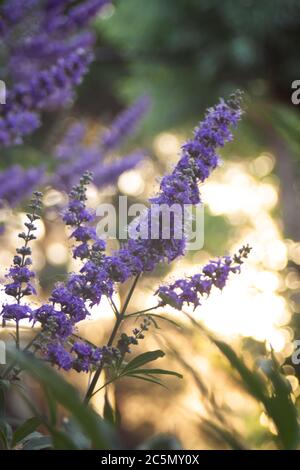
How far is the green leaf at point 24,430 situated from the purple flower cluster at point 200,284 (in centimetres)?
24

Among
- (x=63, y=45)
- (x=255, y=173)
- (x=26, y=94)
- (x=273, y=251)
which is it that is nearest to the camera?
(x=26, y=94)

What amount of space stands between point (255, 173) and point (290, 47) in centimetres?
266

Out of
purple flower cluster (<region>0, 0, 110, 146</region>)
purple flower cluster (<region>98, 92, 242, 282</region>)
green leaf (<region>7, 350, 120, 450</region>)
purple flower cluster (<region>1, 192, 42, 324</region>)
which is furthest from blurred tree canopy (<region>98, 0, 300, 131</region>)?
green leaf (<region>7, 350, 120, 450</region>)

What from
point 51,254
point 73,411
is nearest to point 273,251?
point 73,411

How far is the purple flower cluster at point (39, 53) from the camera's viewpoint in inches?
63.8

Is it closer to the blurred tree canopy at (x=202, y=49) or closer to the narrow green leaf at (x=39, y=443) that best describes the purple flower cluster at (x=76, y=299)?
the narrow green leaf at (x=39, y=443)

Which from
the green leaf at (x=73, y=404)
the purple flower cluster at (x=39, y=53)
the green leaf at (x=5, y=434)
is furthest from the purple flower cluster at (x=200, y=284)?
the purple flower cluster at (x=39, y=53)

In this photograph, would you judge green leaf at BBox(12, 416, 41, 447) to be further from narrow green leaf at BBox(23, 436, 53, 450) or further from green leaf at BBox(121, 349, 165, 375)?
green leaf at BBox(121, 349, 165, 375)

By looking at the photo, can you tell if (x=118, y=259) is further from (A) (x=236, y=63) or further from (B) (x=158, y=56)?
(B) (x=158, y=56)

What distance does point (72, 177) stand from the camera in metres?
2.52

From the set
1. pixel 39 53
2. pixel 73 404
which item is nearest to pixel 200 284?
pixel 73 404

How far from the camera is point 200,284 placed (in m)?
0.97

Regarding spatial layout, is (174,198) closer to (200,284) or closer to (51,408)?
(200,284)

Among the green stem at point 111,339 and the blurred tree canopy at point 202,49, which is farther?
the blurred tree canopy at point 202,49
